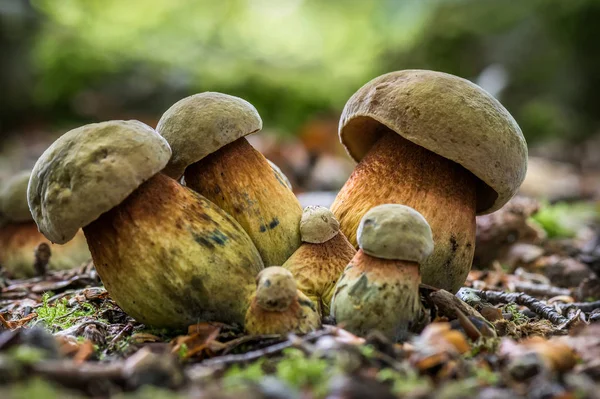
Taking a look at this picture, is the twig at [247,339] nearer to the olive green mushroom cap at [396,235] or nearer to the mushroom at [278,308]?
the mushroom at [278,308]

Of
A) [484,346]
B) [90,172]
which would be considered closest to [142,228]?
[90,172]

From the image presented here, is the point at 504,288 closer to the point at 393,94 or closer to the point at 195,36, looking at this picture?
the point at 393,94

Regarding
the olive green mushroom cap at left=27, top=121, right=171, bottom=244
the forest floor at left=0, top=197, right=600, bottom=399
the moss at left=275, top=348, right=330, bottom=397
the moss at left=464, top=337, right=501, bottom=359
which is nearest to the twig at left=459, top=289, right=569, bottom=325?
the forest floor at left=0, top=197, right=600, bottom=399

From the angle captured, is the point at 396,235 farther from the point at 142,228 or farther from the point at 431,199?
the point at 142,228

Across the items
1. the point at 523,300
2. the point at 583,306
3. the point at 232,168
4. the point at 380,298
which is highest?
the point at 232,168

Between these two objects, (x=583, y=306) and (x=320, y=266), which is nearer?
(x=320, y=266)

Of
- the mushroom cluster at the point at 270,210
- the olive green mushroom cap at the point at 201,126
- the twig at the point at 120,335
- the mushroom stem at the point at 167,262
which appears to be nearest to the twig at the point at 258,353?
the mushroom cluster at the point at 270,210

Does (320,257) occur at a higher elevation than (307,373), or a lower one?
higher
